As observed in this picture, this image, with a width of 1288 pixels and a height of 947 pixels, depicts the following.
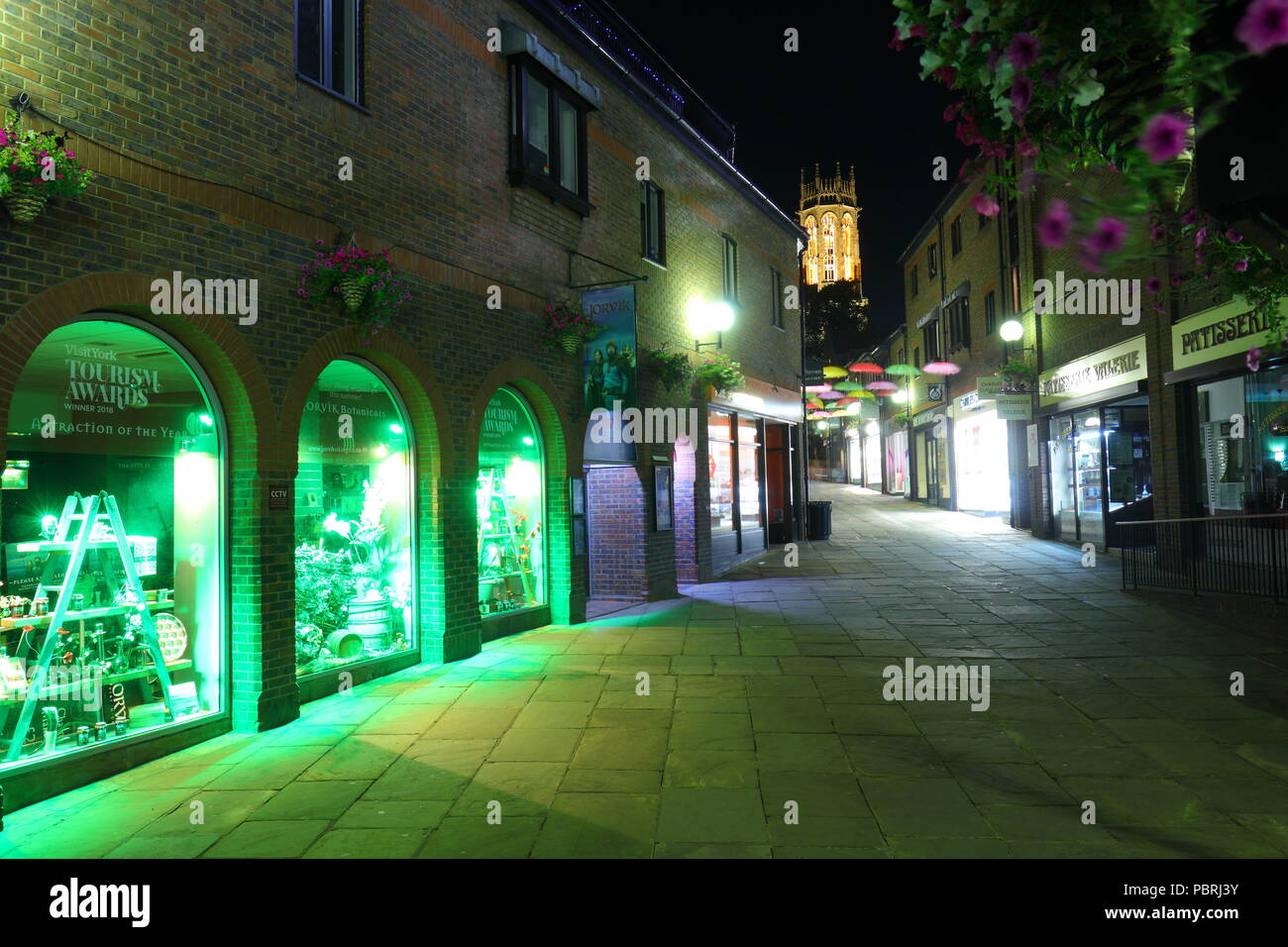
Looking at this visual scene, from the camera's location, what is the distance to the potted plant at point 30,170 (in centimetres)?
458

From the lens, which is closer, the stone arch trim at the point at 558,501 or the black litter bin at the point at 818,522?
the stone arch trim at the point at 558,501

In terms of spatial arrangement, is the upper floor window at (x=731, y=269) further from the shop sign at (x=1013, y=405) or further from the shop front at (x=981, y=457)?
the shop front at (x=981, y=457)

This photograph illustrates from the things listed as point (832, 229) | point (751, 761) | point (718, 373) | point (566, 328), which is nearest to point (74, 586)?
point (751, 761)

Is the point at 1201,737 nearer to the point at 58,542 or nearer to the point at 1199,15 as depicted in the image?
the point at 1199,15

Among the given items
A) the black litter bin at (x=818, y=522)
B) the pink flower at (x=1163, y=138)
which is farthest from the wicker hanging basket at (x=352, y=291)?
the black litter bin at (x=818, y=522)

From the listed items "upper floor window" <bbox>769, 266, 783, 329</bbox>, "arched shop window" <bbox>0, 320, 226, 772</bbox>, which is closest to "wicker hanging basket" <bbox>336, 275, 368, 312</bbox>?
"arched shop window" <bbox>0, 320, 226, 772</bbox>

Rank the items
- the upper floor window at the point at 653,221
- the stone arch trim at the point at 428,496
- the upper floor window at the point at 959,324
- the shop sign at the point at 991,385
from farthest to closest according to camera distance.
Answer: the upper floor window at the point at 959,324 → the shop sign at the point at 991,385 → the upper floor window at the point at 653,221 → the stone arch trim at the point at 428,496

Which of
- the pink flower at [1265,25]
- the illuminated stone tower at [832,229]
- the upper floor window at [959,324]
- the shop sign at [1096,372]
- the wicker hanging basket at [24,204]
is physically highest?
the illuminated stone tower at [832,229]

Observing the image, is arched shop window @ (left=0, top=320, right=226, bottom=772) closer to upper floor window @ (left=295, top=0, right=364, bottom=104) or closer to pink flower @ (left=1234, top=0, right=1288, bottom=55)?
upper floor window @ (left=295, top=0, right=364, bottom=104)

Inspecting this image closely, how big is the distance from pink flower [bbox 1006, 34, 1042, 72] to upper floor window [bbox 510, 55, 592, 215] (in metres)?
7.52

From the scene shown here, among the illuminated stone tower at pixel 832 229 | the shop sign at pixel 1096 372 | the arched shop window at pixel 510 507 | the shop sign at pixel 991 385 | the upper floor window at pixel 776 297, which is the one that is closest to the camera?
the arched shop window at pixel 510 507

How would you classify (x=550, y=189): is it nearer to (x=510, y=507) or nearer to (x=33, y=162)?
(x=510, y=507)

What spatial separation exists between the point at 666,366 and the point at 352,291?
20.7ft

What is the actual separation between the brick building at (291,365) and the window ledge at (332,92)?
2 cm
